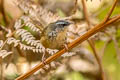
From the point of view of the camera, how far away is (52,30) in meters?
1.59

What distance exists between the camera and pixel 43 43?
154 cm

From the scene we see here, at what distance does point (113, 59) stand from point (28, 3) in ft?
3.20

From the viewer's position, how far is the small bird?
1528 millimetres

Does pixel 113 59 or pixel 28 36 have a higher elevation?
pixel 113 59

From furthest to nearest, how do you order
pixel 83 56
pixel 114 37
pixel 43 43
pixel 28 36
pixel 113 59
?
1. pixel 83 56
2. pixel 113 59
3. pixel 114 37
4. pixel 43 43
5. pixel 28 36

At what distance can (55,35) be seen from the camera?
5.13 ft

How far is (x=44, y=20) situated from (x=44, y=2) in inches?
30.9

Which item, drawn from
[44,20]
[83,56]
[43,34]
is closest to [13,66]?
[44,20]

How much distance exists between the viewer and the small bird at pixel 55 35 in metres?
1.53

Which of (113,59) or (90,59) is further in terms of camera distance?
(90,59)

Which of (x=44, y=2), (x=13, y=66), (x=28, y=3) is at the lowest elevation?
(x=13, y=66)

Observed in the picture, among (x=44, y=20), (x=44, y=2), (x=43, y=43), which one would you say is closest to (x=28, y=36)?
(x=43, y=43)

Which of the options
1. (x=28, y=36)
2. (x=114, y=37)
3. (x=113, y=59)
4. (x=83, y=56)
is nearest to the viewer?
(x=28, y=36)

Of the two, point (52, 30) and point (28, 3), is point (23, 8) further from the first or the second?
point (52, 30)
